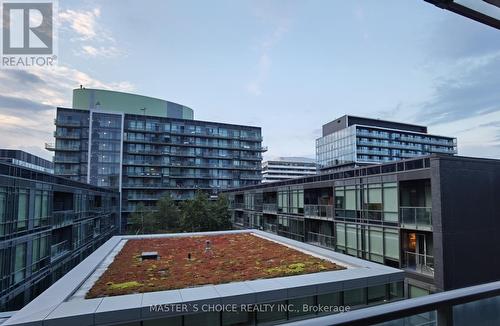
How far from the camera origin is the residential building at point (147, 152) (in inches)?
2655

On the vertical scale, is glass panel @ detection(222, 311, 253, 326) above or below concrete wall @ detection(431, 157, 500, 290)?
A: below

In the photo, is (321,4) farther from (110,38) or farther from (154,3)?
(110,38)

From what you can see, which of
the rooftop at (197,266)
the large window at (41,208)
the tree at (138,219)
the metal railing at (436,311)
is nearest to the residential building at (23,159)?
the tree at (138,219)

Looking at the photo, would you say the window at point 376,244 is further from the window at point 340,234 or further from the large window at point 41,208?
the large window at point 41,208

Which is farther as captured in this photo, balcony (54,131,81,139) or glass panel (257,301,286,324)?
balcony (54,131,81,139)

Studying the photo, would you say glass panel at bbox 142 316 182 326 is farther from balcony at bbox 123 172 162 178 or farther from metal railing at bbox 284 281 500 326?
balcony at bbox 123 172 162 178

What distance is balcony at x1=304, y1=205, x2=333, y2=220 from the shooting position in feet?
81.1

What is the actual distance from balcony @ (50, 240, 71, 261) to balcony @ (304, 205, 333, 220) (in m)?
20.8

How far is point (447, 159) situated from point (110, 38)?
19.1 metres

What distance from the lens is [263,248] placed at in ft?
56.0

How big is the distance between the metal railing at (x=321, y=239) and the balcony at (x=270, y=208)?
7632 millimetres

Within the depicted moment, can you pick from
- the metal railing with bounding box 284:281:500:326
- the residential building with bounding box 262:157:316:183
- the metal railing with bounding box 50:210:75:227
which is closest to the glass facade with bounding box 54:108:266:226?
the metal railing with bounding box 50:210:75:227

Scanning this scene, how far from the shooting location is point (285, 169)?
526 feet

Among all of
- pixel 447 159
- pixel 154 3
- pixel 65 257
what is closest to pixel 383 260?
pixel 447 159
